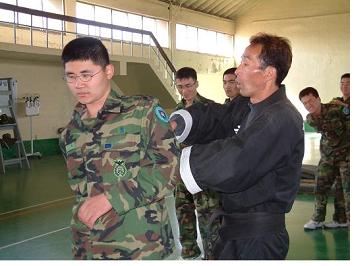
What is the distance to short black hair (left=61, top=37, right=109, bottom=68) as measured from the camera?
1880 millimetres

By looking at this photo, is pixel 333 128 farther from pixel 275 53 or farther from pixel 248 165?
pixel 248 165

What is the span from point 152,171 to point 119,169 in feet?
0.47

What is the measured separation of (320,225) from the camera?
5.45 meters

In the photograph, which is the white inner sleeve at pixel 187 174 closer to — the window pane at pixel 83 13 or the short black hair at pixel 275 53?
the short black hair at pixel 275 53

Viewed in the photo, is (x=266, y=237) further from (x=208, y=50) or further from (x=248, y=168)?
(x=208, y=50)

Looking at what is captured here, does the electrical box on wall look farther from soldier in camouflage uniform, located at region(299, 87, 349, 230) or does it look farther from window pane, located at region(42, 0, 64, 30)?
soldier in camouflage uniform, located at region(299, 87, 349, 230)

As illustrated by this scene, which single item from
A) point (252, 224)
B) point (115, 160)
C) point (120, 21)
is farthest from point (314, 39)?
point (115, 160)

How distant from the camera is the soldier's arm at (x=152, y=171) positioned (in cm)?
174

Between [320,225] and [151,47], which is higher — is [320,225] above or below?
below

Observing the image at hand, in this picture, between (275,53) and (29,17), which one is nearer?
(275,53)

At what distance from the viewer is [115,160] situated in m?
1.86

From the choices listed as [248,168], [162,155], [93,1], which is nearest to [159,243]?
[162,155]

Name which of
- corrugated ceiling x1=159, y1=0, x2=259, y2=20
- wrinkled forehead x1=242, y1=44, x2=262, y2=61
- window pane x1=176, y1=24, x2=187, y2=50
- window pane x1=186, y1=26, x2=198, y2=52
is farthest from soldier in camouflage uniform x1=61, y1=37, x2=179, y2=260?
window pane x1=186, y1=26, x2=198, y2=52

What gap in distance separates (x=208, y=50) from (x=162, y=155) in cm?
2040
